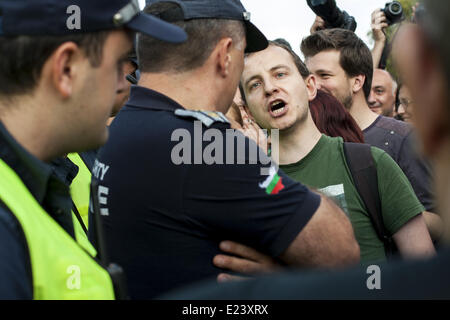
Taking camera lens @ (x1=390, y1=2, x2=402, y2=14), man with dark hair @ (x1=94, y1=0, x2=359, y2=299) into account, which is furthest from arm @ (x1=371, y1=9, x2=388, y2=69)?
man with dark hair @ (x1=94, y1=0, x2=359, y2=299)

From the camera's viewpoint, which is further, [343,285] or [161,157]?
[161,157]

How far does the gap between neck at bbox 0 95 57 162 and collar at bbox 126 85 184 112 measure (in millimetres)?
443

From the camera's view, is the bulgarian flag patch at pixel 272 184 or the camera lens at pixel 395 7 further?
the camera lens at pixel 395 7

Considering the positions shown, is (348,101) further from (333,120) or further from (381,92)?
(381,92)

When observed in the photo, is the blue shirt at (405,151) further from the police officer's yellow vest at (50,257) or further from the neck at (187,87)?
the police officer's yellow vest at (50,257)

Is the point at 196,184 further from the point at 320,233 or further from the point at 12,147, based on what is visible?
the point at 12,147

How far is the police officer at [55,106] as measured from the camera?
52.3 inches

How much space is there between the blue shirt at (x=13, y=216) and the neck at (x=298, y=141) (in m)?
1.59

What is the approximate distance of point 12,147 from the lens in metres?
1.43

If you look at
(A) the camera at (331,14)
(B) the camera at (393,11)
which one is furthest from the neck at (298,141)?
(B) the camera at (393,11)

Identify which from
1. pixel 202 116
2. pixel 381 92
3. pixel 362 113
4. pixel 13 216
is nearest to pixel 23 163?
pixel 13 216

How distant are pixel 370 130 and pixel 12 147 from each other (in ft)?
10.0

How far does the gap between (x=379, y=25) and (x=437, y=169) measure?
5.66 meters
